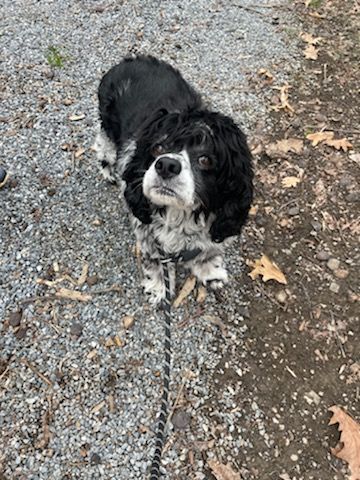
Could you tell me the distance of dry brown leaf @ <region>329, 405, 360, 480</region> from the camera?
12.0 feet

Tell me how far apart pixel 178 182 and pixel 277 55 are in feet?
15.5

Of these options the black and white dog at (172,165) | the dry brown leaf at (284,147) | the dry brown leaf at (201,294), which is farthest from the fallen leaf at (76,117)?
the dry brown leaf at (201,294)

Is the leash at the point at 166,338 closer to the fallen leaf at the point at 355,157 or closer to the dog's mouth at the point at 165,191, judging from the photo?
the dog's mouth at the point at 165,191

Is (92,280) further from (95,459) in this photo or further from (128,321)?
(95,459)

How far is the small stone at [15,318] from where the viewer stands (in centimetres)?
433

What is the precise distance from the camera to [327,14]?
7.92 metres

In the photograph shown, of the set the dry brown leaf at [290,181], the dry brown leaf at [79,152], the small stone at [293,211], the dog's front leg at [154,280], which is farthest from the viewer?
the dry brown leaf at [79,152]

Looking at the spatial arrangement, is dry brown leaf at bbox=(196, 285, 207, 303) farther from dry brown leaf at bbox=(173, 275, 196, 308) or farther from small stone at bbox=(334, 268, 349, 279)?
small stone at bbox=(334, 268, 349, 279)

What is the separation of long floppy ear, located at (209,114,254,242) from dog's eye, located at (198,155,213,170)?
8 centimetres

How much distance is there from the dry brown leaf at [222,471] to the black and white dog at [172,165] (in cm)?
144

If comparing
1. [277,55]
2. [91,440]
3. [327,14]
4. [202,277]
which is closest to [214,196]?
[202,277]

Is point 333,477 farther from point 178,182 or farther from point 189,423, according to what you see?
point 178,182

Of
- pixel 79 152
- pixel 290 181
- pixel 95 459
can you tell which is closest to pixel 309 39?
pixel 290 181

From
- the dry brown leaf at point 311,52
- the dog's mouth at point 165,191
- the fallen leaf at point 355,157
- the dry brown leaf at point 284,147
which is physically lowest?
the dry brown leaf at point 284,147
